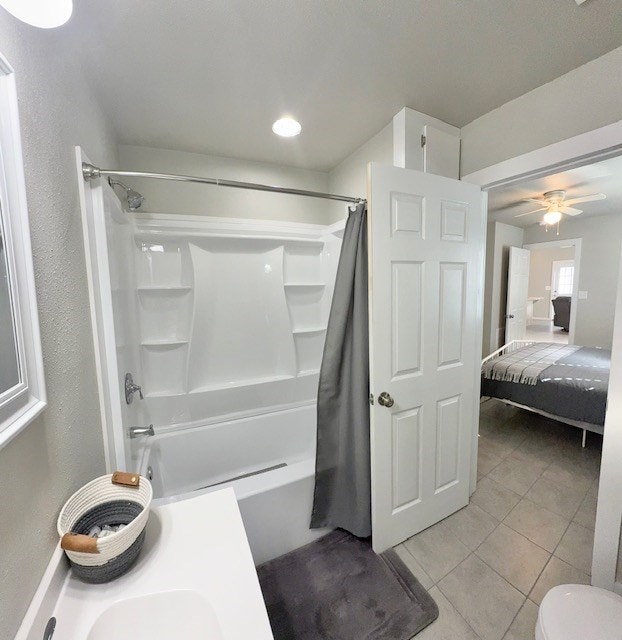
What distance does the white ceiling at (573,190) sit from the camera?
8.79 ft

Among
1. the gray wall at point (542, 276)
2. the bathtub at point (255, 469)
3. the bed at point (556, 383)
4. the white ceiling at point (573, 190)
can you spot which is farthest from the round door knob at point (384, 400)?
the gray wall at point (542, 276)

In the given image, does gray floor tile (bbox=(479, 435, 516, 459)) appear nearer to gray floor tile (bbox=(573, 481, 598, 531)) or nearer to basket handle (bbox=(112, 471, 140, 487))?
gray floor tile (bbox=(573, 481, 598, 531))

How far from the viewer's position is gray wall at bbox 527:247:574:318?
7.56 meters

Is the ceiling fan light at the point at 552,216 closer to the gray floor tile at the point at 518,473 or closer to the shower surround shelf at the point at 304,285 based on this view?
the gray floor tile at the point at 518,473

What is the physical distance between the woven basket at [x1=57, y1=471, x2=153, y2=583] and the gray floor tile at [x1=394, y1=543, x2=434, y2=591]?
1.39 m

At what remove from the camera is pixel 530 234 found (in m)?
4.88

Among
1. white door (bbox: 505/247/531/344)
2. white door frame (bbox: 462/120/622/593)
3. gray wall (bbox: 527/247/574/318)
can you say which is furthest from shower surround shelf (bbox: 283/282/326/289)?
gray wall (bbox: 527/247/574/318)

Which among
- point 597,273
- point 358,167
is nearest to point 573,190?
point 597,273

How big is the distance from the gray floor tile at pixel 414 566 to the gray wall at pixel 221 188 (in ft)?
7.91

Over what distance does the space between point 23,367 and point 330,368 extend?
3.93ft

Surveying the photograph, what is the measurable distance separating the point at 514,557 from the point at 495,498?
18.6 inches

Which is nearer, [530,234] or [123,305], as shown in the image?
[123,305]

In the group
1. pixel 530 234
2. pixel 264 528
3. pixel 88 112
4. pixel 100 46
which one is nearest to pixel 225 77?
pixel 100 46

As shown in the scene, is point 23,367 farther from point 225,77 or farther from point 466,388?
point 466,388
